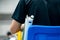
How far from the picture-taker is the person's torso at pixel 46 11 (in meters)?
1.21

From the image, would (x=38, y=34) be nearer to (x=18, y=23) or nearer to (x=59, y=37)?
(x=59, y=37)

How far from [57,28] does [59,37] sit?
58 mm

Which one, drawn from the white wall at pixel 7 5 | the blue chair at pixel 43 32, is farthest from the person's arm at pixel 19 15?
the white wall at pixel 7 5

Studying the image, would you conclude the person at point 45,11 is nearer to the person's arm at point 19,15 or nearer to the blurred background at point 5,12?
the person's arm at point 19,15

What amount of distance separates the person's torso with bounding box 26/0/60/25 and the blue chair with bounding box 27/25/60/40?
14.4 inches

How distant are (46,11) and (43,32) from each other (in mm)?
390

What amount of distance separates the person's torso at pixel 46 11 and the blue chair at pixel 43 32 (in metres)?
0.37

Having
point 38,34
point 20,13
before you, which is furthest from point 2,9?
point 38,34

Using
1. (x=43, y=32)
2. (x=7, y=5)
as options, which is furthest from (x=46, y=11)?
(x=7, y=5)

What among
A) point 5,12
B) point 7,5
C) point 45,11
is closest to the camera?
point 45,11

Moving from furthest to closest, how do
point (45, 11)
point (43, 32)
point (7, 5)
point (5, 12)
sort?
1. point (7, 5)
2. point (5, 12)
3. point (45, 11)
4. point (43, 32)

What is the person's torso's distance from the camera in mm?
1208

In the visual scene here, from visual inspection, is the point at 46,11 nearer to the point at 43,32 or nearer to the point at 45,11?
the point at 45,11

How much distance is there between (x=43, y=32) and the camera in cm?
85
